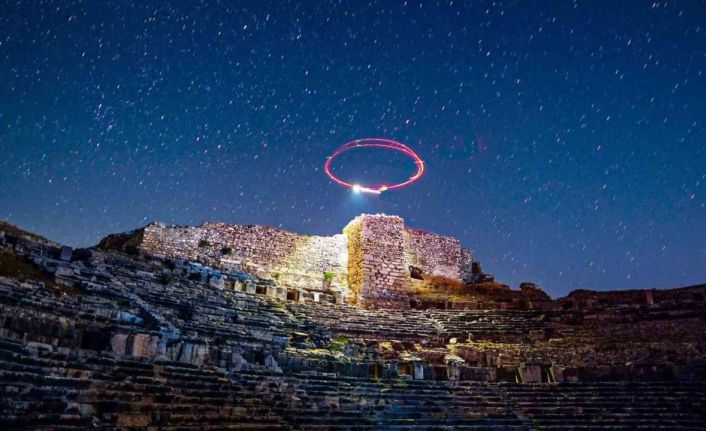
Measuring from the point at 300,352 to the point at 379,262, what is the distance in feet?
39.2

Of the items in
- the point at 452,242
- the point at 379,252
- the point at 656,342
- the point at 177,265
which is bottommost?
the point at 656,342

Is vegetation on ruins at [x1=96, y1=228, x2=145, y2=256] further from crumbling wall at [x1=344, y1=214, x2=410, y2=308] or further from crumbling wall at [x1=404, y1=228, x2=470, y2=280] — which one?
crumbling wall at [x1=404, y1=228, x2=470, y2=280]

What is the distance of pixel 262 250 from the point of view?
23469 mm

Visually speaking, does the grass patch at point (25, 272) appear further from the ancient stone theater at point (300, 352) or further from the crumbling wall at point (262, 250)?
the crumbling wall at point (262, 250)

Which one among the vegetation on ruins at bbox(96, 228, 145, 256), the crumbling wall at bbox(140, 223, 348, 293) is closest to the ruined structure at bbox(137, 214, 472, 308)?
the crumbling wall at bbox(140, 223, 348, 293)

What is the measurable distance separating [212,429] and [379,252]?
17.0m

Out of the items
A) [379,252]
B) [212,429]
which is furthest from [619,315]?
[212,429]

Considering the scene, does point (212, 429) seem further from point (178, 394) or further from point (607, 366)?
point (607, 366)

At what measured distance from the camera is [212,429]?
7102 mm

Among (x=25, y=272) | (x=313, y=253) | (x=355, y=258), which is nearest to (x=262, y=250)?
(x=313, y=253)

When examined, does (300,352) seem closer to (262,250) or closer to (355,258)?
(262,250)

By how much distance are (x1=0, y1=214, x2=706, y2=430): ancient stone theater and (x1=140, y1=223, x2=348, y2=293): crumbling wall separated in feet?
0.50

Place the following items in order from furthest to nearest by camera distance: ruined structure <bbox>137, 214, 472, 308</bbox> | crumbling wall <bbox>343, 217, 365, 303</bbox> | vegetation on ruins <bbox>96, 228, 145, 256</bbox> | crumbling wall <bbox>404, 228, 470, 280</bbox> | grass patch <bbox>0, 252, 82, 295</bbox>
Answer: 1. crumbling wall <bbox>404, 228, 470, 280</bbox>
2. crumbling wall <bbox>343, 217, 365, 303</bbox>
3. ruined structure <bbox>137, 214, 472, 308</bbox>
4. vegetation on ruins <bbox>96, 228, 145, 256</bbox>
5. grass patch <bbox>0, 252, 82, 295</bbox>

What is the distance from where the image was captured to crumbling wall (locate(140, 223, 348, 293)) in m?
21.2
